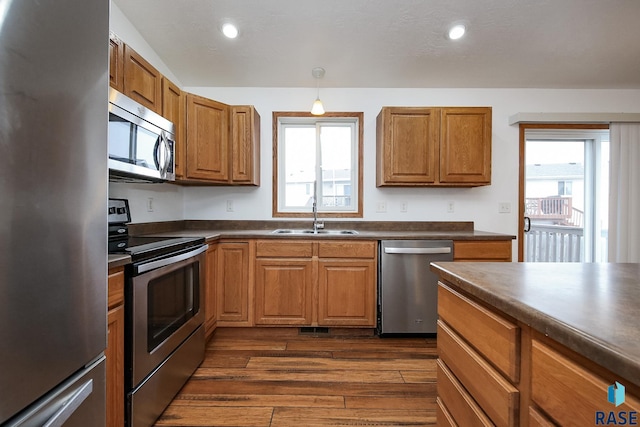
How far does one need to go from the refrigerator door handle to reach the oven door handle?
586 millimetres

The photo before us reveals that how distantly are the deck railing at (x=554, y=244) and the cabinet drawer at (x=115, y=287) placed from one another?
364 centimetres

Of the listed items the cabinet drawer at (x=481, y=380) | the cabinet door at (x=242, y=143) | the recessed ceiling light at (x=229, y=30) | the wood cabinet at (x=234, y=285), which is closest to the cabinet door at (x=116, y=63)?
the recessed ceiling light at (x=229, y=30)

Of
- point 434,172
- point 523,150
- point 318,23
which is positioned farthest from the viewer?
point 523,150

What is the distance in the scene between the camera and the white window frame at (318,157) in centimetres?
310

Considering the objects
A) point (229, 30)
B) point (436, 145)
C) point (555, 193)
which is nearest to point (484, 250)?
point (436, 145)

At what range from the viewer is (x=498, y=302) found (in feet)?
2.47

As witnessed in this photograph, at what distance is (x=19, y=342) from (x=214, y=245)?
185 cm

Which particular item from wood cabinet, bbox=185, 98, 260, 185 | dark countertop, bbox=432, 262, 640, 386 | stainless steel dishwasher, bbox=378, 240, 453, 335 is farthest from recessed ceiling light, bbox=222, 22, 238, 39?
dark countertop, bbox=432, 262, 640, 386

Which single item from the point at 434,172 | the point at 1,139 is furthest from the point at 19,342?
the point at 434,172

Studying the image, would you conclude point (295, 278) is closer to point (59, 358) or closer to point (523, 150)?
point (59, 358)

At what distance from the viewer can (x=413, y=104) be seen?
10.2 ft

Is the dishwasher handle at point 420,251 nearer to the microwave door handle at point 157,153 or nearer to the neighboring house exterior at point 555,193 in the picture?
the neighboring house exterior at point 555,193

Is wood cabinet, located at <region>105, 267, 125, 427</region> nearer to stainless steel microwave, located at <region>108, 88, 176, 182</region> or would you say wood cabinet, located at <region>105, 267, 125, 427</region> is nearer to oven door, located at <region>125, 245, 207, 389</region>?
oven door, located at <region>125, 245, 207, 389</region>

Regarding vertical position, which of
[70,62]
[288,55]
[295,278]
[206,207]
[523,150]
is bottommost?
[295,278]
